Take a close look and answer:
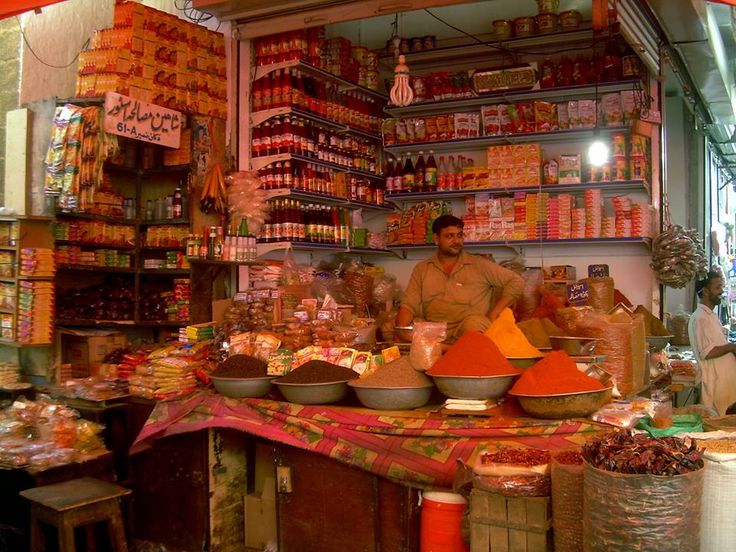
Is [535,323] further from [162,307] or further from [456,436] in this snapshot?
[162,307]

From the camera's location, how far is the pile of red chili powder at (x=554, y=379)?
2596 mm

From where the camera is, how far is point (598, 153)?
5355mm

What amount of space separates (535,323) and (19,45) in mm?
3981

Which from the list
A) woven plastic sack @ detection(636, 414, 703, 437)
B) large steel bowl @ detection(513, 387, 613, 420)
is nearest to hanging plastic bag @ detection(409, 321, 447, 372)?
large steel bowl @ detection(513, 387, 613, 420)

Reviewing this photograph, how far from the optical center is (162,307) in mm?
4945

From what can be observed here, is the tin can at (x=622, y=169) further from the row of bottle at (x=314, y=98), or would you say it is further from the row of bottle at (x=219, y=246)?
the row of bottle at (x=219, y=246)

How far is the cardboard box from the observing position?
454 centimetres

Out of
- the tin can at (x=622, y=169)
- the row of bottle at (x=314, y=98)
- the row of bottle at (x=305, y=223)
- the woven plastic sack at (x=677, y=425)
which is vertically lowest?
the woven plastic sack at (x=677, y=425)

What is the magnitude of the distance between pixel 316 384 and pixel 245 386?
16.3 inches

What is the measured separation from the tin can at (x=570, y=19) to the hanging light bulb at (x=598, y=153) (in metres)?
0.84

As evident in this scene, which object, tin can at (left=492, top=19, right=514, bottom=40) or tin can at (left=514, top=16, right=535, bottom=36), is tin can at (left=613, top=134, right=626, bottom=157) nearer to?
tin can at (left=514, top=16, right=535, bottom=36)

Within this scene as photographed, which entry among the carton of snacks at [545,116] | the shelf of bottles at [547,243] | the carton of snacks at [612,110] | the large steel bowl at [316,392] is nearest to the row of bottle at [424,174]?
the shelf of bottles at [547,243]

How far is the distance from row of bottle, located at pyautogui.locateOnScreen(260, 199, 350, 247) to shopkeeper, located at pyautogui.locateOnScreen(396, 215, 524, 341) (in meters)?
1.19

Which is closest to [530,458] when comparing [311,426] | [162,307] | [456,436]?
[456,436]
